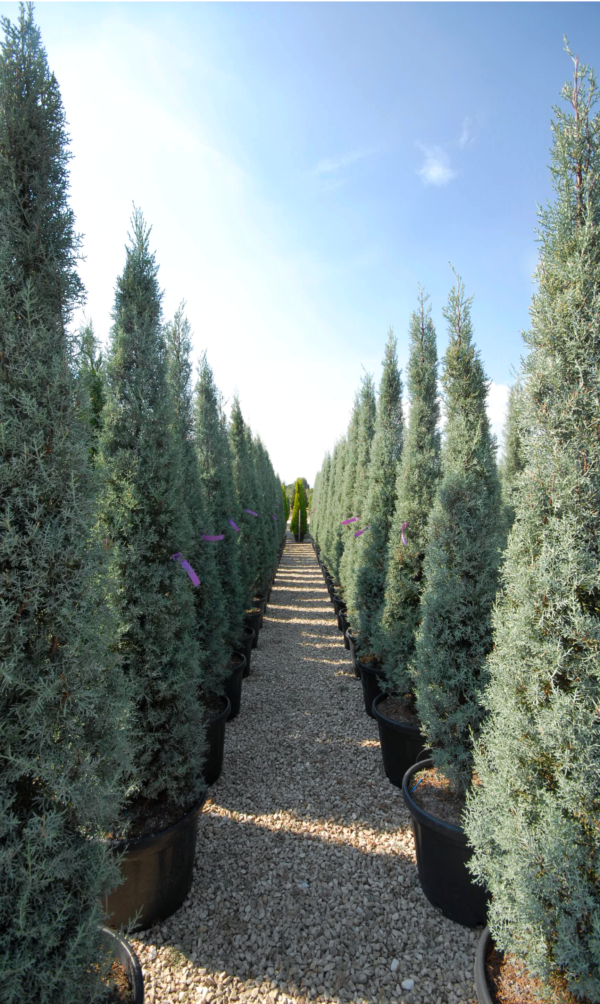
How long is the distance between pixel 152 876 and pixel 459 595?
261 cm

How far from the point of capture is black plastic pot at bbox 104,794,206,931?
108 inches

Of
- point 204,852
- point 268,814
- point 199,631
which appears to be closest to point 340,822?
point 268,814

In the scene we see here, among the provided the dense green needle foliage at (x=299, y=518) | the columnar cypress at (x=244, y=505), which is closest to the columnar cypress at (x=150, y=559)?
the columnar cypress at (x=244, y=505)

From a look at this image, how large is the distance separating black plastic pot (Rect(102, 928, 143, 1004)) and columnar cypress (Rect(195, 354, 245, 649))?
13.0 ft

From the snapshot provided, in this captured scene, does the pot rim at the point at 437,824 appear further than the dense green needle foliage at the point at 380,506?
No

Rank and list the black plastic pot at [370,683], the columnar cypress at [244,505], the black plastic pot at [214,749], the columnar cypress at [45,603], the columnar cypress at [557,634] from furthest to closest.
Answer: the columnar cypress at [244,505]
the black plastic pot at [370,683]
the black plastic pot at [214,749]
the columnar cypress at [557,634]
the columnar cypress at [45,603]

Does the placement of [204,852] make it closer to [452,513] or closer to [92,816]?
[92,816]

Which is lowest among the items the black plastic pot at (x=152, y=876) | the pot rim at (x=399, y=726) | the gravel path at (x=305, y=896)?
the gravel path at (x=305, y=896)

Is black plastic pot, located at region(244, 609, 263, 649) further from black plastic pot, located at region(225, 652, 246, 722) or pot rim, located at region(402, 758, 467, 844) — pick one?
pot rim, located at region(402, 758, 467, 844)

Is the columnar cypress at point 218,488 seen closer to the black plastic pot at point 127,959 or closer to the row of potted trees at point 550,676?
the row of potted trees at point 550,676

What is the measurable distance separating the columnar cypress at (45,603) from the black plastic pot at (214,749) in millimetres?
2243

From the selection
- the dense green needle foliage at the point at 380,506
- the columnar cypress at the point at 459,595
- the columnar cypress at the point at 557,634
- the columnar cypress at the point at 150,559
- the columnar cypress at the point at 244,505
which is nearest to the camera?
the columnar cypress at the point at 557,634

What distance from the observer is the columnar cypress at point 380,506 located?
623 cm

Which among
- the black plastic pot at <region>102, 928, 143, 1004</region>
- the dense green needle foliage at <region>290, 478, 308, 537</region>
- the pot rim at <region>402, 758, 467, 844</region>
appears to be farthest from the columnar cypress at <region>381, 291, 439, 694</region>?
the dense green needle foliage at <region>290, 478, 308, 537</region>
